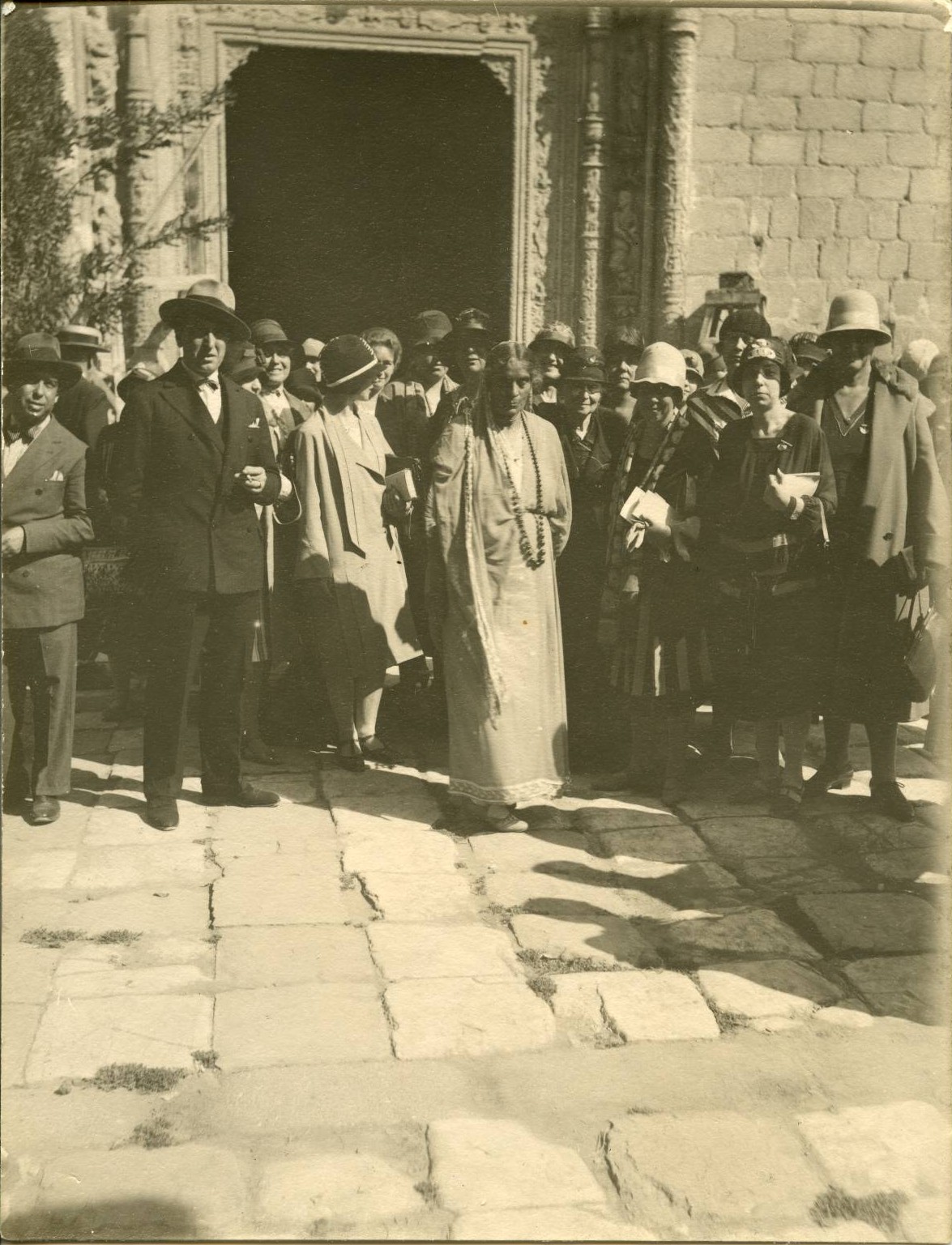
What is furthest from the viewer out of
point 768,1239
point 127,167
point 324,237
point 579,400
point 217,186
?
point 579,400

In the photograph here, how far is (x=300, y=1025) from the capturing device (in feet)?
11.2

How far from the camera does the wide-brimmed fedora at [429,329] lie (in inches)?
220

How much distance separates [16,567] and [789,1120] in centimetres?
256

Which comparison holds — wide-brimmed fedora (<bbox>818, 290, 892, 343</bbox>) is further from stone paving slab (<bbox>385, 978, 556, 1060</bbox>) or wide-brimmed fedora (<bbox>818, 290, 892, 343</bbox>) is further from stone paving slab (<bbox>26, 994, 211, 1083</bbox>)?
stone paving slab (<bbox>26, 994, 211, 1083</bbox>)

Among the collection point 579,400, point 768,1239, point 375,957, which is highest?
point 579,400

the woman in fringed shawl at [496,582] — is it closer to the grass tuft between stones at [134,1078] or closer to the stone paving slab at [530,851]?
the stone paving slab at [530,851]

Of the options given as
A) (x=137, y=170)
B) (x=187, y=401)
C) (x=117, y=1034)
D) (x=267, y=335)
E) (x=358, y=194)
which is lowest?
(x=117, y=1034)

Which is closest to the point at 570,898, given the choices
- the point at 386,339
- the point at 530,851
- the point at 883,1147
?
the point at 530,851

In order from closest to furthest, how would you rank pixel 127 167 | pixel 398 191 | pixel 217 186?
pixel 127 167
pixel 217 186
pixel 398 191

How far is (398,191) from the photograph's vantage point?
4621mm

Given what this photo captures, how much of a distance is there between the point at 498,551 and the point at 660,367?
0.97m

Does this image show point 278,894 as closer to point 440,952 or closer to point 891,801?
point 440,952

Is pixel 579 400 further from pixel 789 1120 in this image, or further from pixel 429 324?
pixel 789 1120

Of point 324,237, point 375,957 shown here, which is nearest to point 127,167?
point 324,237
